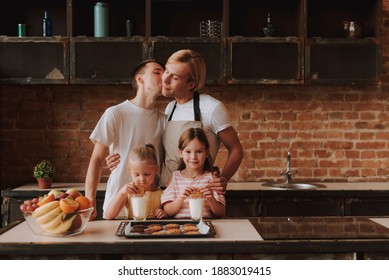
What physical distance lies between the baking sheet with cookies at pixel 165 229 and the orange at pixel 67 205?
0.61 feet

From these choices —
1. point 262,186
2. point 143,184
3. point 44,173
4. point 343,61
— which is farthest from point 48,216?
point 343,61

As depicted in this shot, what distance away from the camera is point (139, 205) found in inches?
83.5

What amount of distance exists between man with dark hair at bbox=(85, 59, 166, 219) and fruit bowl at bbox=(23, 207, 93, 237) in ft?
1.50

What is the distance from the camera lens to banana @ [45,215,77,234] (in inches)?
75.4

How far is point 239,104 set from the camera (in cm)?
425

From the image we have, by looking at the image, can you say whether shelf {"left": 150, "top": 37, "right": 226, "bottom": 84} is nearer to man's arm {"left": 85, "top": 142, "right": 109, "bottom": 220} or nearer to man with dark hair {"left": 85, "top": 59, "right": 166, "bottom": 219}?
man with dark hair {"left": 85, "top": 59, "right": 166, "bottom": 219}

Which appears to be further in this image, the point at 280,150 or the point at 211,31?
the point at 280,150

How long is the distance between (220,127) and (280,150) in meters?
1.81

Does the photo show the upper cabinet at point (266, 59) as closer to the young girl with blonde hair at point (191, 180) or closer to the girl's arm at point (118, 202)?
the young girl with blonde hair at point (191, 180)

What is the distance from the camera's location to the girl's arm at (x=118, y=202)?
219 centimetres

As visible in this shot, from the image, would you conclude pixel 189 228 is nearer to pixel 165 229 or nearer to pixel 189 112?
pixel 165 229

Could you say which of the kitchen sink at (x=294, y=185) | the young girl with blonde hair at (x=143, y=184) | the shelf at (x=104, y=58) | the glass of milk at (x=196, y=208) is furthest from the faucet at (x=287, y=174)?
the glass of milk at (x=196, y=208)
